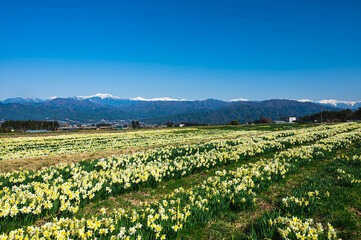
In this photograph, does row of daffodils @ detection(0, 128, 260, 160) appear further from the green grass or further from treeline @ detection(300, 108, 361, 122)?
treeline @ detection(300, 108, 361, 122)

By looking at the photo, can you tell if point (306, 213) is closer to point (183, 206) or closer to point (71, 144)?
point (183, 206)

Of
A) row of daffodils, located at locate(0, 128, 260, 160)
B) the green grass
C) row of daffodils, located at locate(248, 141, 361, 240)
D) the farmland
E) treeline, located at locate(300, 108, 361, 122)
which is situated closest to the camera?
row of daffodils, located at locate(248, 141, 361, 240)

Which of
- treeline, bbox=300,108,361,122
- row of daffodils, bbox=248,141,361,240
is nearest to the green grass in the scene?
row of daffodils, bbox=248,141,361,240

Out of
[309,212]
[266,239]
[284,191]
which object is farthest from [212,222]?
[284,191]

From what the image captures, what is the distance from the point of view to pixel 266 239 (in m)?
4.03

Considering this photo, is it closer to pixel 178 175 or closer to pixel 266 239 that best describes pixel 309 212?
pixel 266 239

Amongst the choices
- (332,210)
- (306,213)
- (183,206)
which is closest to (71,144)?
(183,206)

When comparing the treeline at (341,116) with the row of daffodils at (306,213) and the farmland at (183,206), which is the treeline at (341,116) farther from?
the farmland at (183,206)

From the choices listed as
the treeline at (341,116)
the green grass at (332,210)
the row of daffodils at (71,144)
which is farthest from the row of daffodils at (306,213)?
the treeline at (341,116)

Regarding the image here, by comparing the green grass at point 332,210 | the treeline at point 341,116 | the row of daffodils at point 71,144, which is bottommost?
the row of daffodils at point 71,144

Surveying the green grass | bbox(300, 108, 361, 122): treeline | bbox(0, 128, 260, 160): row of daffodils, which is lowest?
bbox(0, 128, 260, 160): row of daffodils

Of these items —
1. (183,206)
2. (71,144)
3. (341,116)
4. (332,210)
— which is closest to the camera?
(183,206)

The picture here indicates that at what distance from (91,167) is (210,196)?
22.9 ft

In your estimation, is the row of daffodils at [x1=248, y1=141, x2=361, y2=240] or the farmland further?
the farmland
